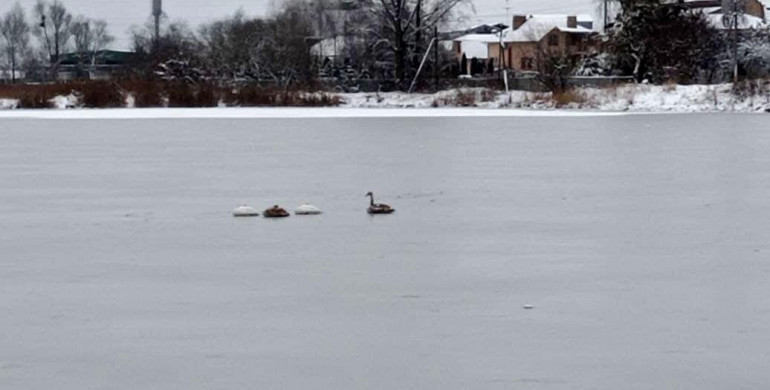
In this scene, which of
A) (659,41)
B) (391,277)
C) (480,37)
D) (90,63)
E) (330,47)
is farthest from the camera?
(480,37)

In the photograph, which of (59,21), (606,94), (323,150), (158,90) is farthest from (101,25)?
(323,150)

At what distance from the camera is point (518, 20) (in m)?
98.6

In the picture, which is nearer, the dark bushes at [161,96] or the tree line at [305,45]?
the dark bushes at [161,96]

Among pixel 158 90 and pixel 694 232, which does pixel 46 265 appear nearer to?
pixel 694 232

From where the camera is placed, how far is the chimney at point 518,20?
98.0 meters

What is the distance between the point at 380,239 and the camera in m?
10.1

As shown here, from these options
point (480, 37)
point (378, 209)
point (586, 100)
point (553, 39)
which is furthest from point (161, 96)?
point (480, 37)

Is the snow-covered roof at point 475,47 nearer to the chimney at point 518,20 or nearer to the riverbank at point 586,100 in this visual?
the chimney at point 518,20

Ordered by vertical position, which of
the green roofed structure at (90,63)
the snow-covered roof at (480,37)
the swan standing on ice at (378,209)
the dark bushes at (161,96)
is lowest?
the swan standing on ice at (378,209)

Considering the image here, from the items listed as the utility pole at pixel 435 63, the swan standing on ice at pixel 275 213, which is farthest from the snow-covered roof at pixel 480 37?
the swan standing on ice at pixel 275 213

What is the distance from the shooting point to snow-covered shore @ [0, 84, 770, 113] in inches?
1476

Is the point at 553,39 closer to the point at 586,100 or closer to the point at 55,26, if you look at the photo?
the point at 55,26

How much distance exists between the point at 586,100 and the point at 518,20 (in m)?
59.5

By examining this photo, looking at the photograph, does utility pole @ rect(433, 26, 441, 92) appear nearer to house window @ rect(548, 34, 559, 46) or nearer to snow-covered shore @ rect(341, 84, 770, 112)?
snow-covered shore @ rect(341, 84, 770, 112)
